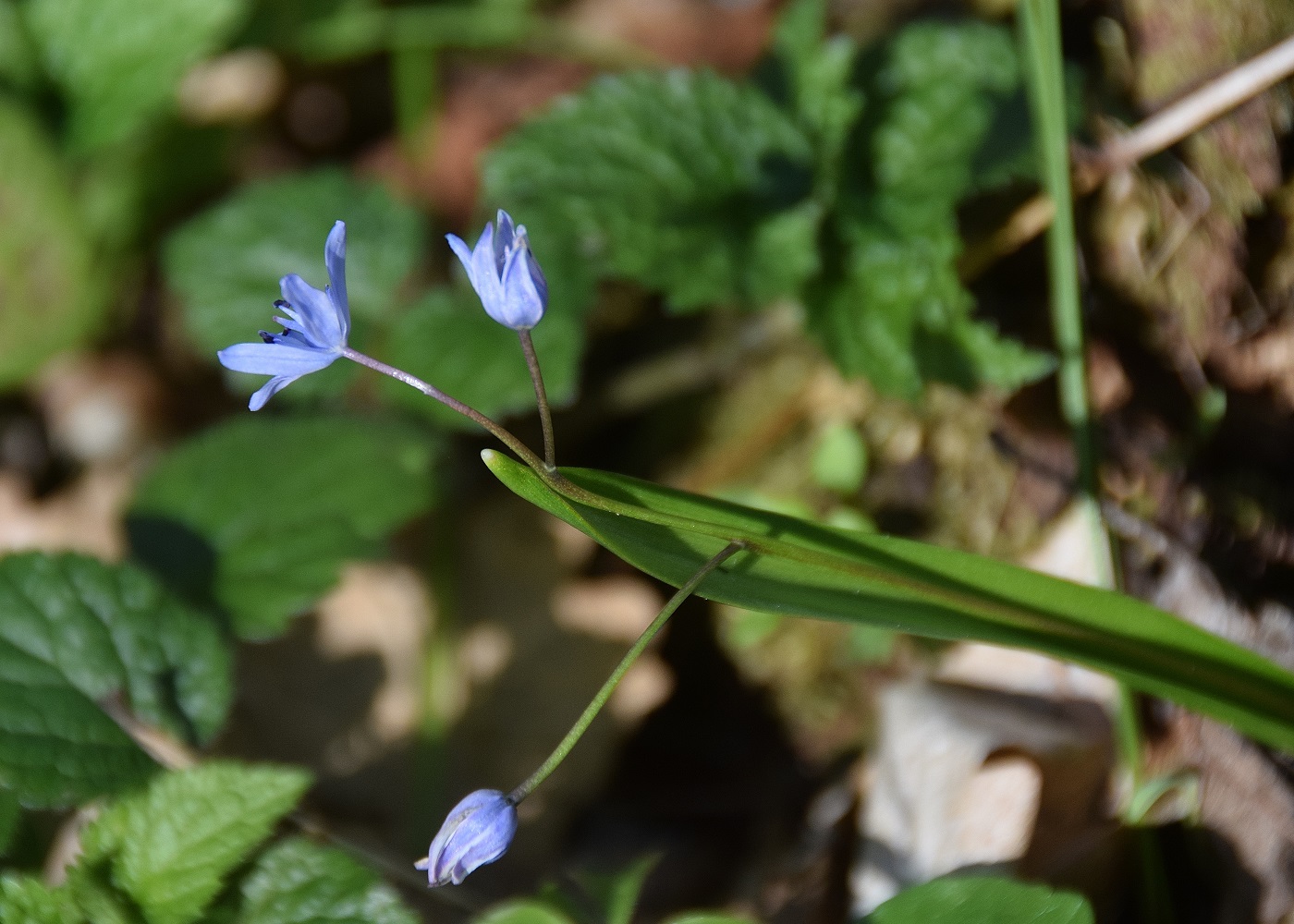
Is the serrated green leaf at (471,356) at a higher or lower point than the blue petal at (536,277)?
lower

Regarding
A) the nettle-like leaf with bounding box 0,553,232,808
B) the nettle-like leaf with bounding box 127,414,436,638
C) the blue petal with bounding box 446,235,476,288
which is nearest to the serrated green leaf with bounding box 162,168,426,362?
the nettle-like leaf with bounding box 127,414,436,638

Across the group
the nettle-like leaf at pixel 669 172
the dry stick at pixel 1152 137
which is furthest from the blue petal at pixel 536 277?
the dry stick at pixel 1152 137

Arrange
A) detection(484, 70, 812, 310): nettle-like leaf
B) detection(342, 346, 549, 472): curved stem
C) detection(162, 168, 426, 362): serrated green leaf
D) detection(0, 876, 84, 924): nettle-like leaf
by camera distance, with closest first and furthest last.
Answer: detection(342, 346, 549, 472): curved stem
detection(0, 876, 84, 924): nettle-like leaf
detection(484, 70, 812, 310): nettle-like leaf
detection(162, 168, 426, 362): serrated green leaf

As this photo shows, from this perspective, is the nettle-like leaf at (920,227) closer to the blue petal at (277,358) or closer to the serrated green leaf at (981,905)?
the serrated green leaf at (981,905)

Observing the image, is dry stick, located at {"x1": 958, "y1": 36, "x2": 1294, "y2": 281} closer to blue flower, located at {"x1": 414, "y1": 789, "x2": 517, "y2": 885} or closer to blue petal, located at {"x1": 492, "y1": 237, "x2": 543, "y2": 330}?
blue petal, located at {"x1": 492, "y1": 237, "x2": 543, "y2": 330}

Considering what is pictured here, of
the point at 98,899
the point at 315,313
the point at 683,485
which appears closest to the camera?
the point at 315,313

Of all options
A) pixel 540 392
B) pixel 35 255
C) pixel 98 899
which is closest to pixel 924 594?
pixel 540 392

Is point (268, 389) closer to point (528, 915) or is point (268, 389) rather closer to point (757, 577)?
point (757, 577)
